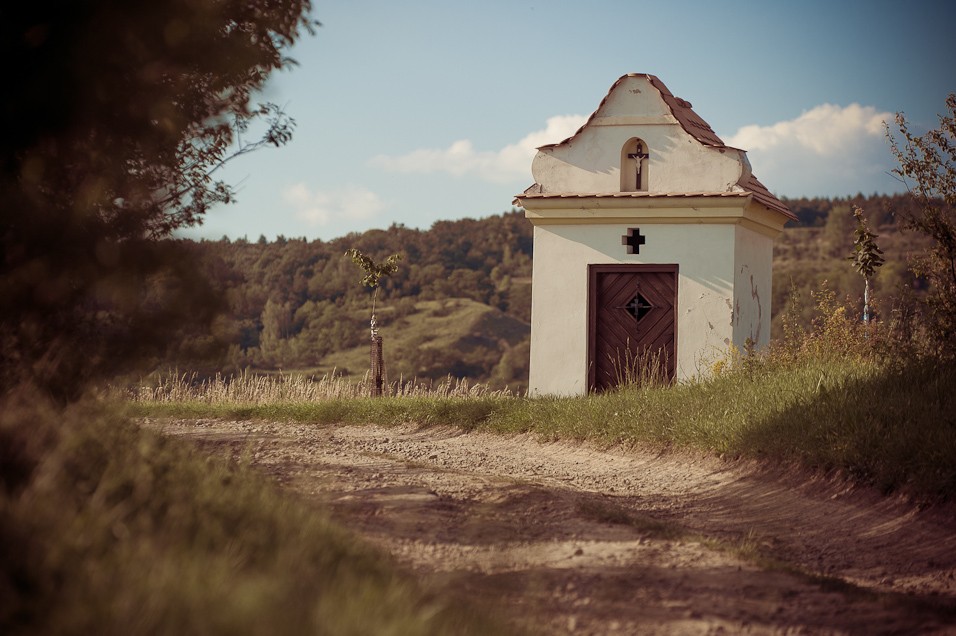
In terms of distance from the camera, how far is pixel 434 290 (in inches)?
2584

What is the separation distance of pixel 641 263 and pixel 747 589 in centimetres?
1162

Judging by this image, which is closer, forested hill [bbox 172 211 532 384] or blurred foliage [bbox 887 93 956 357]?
blurred foliage [bbox 887 93 956 357]

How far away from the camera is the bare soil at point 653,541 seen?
482cm

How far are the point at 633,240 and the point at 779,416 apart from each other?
23.4 feet

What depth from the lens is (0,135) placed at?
5.65 m

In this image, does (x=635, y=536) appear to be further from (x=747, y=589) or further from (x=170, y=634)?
(x=170, y=634)

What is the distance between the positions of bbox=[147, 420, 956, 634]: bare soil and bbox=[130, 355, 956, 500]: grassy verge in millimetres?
234

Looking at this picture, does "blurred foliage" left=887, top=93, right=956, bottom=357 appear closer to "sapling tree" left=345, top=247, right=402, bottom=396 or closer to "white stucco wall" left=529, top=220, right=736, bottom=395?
"white stucco wall" left=529, top=220, right=736, bottom=395

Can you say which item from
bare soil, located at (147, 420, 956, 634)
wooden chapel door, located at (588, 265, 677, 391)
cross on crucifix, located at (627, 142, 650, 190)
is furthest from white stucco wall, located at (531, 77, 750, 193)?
bare soil, located at (147, 420, 956, 634)

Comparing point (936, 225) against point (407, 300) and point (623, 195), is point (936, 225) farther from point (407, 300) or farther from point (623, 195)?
point (407, 300)

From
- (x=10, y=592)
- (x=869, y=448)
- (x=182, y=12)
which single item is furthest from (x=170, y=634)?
(x=869, y=448)

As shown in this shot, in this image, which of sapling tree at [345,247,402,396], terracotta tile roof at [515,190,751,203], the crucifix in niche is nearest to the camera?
terracotta tile roof at [515,190,751,203]

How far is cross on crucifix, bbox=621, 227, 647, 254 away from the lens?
16.5 meters

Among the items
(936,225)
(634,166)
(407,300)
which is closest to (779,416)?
(936,225)
